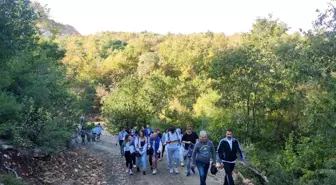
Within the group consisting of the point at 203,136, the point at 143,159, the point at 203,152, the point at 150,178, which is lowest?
the point at 150,178

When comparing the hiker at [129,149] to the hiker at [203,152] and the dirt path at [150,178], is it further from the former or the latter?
the hiker at [203,152]

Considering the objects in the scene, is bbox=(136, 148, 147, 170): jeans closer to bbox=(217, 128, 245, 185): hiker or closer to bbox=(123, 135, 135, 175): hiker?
bbox=(123, 135, 135, 175): hiker

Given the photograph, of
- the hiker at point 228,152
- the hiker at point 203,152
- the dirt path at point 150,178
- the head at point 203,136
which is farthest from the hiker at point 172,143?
the hiker at point 228,152

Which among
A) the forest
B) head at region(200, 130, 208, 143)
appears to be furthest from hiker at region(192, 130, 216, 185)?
the forest

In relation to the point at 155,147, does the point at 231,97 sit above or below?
above

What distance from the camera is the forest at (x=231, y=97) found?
44.0 ft

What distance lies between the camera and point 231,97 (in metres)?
24.8

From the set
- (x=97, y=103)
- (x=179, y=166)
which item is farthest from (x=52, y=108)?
(x=97, y=103)

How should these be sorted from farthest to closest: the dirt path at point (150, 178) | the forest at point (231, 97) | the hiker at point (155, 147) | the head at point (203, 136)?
the hiker at point (155, 147) → the forest at point (231, 97) → the dirt path at point (150, 178) → the head at point (203, 136)

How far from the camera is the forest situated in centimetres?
1340

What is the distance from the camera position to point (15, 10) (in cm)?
1077

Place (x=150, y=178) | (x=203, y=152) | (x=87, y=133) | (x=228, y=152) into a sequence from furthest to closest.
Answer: (x=87, y=133) < (x=150, y=178) < (x=203, y=152) < (x=228, y=152)

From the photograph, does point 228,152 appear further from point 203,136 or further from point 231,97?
point 231,97

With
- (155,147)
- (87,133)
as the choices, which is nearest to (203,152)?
(155,147)
